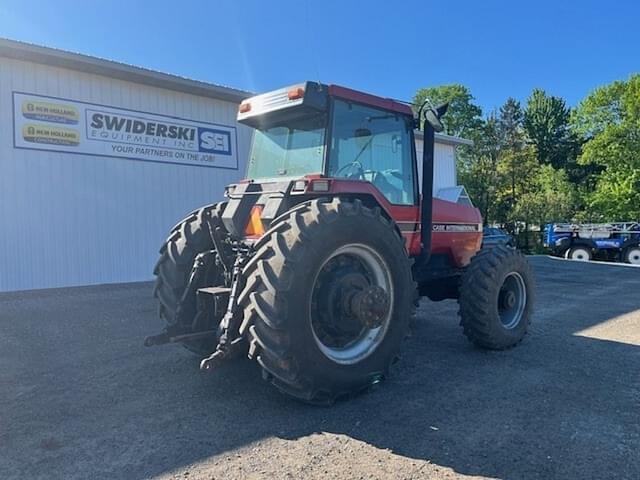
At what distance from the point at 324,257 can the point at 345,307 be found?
1.46ft

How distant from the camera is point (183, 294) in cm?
449

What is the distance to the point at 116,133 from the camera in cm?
1052

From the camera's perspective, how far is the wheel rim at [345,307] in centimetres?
382

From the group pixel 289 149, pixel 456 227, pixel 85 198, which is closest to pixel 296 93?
pixel 289 149

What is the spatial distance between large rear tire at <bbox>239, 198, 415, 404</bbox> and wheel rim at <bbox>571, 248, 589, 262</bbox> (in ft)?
65.4

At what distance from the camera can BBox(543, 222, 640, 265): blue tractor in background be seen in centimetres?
2022

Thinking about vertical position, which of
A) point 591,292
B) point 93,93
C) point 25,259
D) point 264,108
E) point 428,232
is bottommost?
point 591,292

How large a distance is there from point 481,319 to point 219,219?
279cm

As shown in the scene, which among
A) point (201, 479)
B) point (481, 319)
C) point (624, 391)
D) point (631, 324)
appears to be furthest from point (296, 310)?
point (631, 324)

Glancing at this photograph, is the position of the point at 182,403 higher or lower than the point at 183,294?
lower

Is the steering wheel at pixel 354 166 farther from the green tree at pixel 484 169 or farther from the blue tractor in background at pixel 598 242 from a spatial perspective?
the green tree at pixel 484 169

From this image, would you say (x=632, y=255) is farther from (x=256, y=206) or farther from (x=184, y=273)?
(x=184, y=273)

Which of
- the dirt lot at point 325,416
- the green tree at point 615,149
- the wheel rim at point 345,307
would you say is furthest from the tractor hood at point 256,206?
the green tree at point 615,149

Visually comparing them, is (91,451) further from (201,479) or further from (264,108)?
(264,108)
